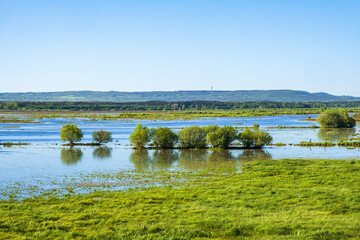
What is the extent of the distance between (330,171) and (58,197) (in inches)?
858

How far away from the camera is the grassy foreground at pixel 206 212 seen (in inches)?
778

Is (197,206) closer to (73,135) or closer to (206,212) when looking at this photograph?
(206,212)

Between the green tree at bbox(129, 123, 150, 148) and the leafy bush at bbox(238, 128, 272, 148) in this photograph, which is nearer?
the leafy bush at bbox(238, 128, 272, 148)

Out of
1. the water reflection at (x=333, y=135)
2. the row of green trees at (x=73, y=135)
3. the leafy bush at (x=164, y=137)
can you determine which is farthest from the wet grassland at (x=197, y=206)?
the water reflection at (x=333, y=135)

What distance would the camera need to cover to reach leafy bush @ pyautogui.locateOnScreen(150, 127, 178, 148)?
59.7 metres

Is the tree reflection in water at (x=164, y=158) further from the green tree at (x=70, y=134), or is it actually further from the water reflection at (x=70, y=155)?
the green tree at (x=70, y=134)

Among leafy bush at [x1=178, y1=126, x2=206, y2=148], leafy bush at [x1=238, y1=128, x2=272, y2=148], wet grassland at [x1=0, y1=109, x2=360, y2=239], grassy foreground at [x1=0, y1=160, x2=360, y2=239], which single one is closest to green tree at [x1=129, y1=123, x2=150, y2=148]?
leafy bush at [x1=178, y1=126, x2=206, y2=148]

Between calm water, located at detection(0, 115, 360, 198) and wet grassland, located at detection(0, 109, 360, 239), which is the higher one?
wet grassland, located at detection(0, 109, 360, 239)

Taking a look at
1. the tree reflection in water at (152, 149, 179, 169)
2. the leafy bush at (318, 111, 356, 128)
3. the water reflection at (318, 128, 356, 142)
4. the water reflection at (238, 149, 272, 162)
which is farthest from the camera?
the leafy bush at (318, 111, 356, 128)

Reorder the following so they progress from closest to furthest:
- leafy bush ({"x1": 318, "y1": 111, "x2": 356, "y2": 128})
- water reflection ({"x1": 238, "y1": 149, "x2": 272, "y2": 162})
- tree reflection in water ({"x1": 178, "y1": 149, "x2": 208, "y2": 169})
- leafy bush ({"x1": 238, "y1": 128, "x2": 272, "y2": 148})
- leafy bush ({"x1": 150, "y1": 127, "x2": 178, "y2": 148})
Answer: tree reflection in water ({"x1": 178, "y1": 149, "x2": 208, "y2": 169})
water reflection ({"x1": 238, "y1": 149, "x2": 272, "y2": 162})
leafy bush ({"x1": 238, "y1": 128, "x2": 272, "y2": 148})
leafy bush ({"x1": 150, "y1": 127, "x2": 178, "y2": 148})
leafy bush ({"x1": 318, "y1": 111, "x2": 356, "y2": 128})

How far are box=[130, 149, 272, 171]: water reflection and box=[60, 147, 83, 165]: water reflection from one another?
625 centimetres

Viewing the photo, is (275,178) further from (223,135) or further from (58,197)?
(223,135)

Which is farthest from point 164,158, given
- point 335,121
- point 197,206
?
point 335,121

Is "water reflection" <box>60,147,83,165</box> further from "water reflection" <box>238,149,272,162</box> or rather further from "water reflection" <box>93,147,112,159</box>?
"water reflection" <box>238,149,272,162</box>
